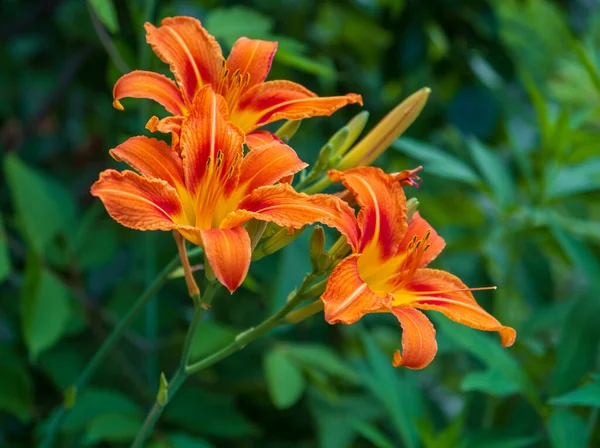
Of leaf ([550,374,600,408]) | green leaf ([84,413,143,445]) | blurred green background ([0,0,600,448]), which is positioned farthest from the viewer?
blurred green background ([0,0,600,448])

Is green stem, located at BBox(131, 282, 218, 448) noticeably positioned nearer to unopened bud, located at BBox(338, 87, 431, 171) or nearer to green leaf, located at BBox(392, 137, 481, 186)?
unopened bud, located at BBox(338, 87, 431, 171)

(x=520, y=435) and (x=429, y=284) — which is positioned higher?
(x=429, y=284)

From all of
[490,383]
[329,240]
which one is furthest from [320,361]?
[490,383]

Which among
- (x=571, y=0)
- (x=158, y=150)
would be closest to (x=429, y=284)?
(x=158, y=150)

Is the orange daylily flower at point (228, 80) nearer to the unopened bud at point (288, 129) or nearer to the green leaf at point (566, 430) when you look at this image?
the unopened bud at point (288, 129)

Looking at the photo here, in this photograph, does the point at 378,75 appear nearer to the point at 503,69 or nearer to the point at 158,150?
the point at 503,69

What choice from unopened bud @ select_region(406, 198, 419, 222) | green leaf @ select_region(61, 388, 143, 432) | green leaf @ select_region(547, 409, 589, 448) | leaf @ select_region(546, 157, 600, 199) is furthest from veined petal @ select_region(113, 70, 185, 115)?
leaf @ select_region(546, 157, 600, 199)

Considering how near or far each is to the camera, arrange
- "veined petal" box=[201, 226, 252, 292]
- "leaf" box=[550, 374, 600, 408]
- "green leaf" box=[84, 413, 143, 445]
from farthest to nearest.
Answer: "green leaf" box=[84, 413, 143, 445], "leaf" box=[550, 374, 600, 408], "veined petal" box=[201, 226, 252, 292]

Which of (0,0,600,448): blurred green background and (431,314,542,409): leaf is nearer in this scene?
(431,314,542,409): leaf
